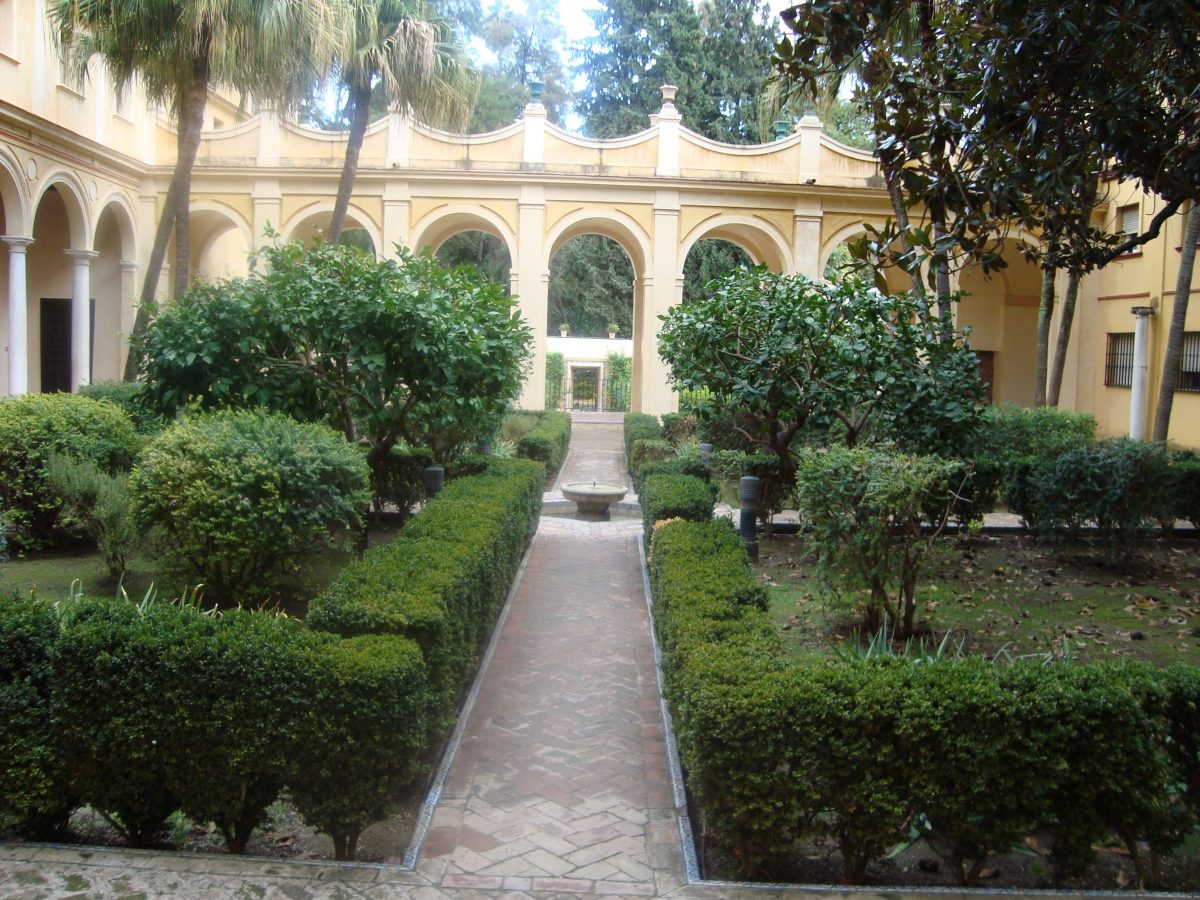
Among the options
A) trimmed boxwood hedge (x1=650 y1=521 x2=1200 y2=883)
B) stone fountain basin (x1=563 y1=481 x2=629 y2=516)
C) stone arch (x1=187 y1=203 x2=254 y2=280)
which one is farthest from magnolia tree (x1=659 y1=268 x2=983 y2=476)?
stone arch (x1=187 y1=203 x2=254 y2=280)

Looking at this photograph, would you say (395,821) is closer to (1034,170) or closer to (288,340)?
(1034,170)

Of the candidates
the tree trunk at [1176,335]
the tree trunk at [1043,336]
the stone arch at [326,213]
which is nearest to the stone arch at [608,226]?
the stone arch at [326,213]

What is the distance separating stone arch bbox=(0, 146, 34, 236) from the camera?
16.6 metres

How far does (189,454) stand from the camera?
700cm

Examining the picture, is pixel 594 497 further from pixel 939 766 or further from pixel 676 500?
pixel 939 766

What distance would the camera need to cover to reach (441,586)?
5395mm

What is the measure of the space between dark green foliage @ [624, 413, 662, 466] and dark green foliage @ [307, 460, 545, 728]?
26.7 ft

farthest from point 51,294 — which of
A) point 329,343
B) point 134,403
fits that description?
point 329,343

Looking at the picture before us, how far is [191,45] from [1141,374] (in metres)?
17.5

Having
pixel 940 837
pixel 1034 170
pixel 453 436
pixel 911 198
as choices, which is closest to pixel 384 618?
pixel 940 837

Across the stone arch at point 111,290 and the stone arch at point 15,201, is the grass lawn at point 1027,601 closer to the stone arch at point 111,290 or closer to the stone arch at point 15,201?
the stone arch at point 15,201

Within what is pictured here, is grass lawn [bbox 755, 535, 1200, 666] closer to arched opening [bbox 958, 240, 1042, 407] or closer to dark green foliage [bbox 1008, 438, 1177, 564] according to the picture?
dark green foliage [bbox 1008, 438, 1177, 564]

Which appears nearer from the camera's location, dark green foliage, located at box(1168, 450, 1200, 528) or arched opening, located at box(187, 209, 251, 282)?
dark green foliage, located at box(1168, 450, 1200, 528)

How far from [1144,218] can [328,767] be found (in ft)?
67.4
